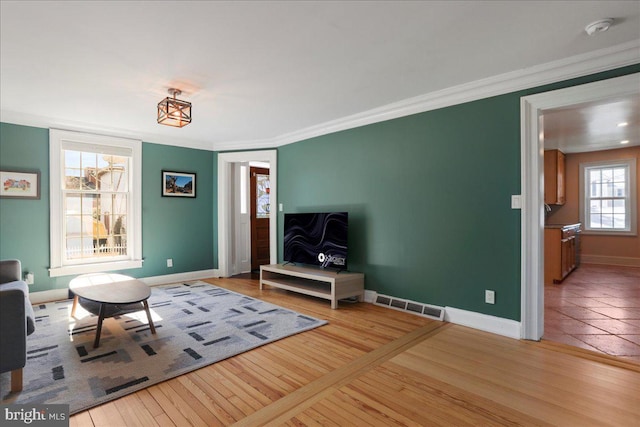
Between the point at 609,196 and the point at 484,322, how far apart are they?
5.52 metres

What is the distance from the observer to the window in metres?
6.06

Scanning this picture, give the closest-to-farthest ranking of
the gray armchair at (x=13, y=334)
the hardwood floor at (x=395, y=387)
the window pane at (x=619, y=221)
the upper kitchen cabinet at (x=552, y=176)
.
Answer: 1. the hardwood floor at (x=395, y=387)
2. the gray armchair at (x=13, y=334)
3. the upper kitchen cabinet at (x=552, y=176)
4. the window pane at (x=619, y=221)

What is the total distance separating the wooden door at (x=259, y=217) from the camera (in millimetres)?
6062

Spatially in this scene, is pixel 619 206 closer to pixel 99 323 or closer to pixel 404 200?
pixel 404 200

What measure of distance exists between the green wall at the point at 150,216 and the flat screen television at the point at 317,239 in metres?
1.79

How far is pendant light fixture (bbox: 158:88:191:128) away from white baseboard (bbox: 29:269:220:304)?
2.83 metres

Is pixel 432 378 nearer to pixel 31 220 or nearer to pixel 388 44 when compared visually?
pixel 388 44

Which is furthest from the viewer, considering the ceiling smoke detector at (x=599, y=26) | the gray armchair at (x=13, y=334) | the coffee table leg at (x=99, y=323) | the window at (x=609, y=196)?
the window at (x=609, y=196)

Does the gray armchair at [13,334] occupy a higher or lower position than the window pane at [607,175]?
lower

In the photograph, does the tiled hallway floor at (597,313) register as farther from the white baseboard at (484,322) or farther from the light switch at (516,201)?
the light switch at (516,201)

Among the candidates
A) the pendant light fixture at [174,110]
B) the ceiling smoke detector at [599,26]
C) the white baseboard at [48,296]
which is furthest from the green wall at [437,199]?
the white baseboard at [48,296]

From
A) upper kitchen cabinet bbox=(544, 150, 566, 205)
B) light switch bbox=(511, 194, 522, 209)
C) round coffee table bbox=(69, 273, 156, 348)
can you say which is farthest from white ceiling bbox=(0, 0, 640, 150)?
upper kitchen cabinet bbox=(544, 150, 566, 205)

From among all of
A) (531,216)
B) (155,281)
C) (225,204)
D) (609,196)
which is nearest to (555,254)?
(609,196)

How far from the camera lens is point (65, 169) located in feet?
14.0
